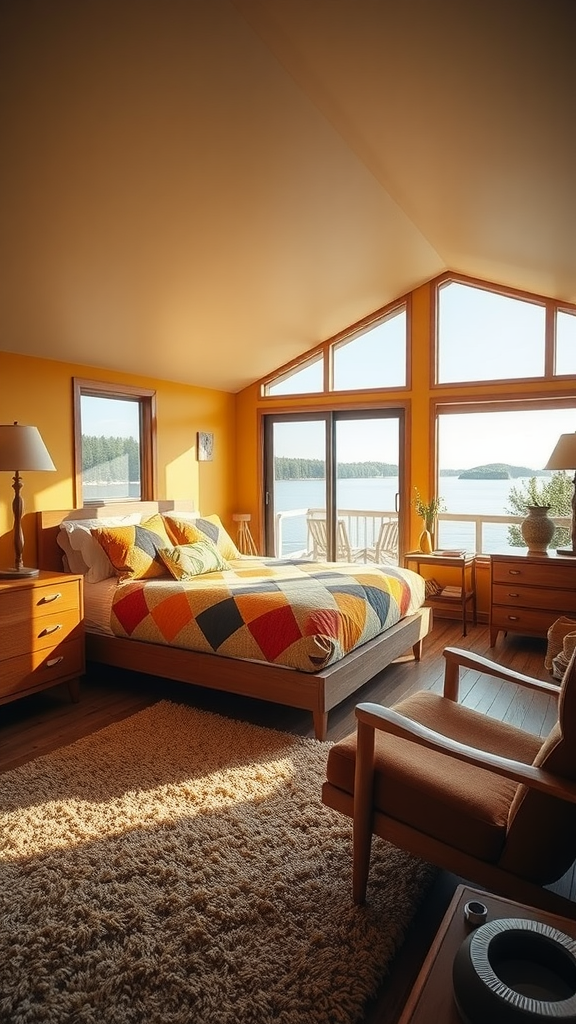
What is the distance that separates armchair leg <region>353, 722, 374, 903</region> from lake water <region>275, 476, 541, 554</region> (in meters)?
3.41

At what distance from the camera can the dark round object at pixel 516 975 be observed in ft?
3.25

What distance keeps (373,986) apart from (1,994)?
3.13ft

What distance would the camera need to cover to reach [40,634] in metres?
3.45

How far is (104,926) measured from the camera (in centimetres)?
185

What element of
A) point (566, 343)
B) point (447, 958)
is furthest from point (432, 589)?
point (447, 958)

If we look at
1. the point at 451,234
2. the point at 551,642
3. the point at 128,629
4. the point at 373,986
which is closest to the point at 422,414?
the point at 451,234

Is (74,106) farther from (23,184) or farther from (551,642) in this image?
(551,642)

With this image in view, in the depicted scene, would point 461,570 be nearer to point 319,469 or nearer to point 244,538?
point 319,469

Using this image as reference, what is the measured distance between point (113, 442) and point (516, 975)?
15.7 ft

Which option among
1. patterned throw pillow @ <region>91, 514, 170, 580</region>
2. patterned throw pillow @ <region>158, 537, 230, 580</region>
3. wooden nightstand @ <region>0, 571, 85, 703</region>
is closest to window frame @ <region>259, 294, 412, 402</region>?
patterned throw pillow @ <region>158, 537, 230, 580</region>

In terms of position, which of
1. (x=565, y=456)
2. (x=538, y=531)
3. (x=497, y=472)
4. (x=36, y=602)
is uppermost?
(x=565, y=456)

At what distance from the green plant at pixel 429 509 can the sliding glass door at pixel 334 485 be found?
27cm

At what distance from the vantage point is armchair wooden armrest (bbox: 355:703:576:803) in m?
1.50

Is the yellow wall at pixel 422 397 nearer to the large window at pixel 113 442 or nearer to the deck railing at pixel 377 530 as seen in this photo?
the deck railing at pixel 377 530
